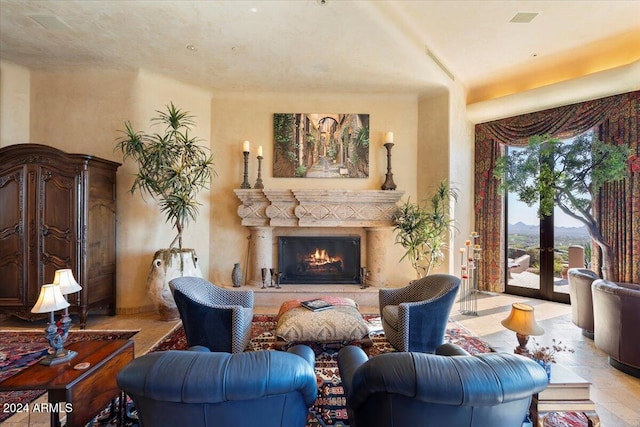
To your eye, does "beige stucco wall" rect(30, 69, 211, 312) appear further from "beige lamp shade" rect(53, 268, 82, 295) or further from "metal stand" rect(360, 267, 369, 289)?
"metal stand" rect(360, 267, 369, 289)

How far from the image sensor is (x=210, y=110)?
201 inches

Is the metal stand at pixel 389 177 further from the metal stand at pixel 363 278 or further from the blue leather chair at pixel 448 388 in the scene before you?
the blue leather chair at pixel 448 388

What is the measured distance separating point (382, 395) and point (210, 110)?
5.25m

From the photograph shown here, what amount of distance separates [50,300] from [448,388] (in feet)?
7.97

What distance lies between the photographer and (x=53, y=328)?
185 cm

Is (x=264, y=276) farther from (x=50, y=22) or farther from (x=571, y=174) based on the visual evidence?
(x=571, y=174)

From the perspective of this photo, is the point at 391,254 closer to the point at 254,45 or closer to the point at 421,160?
the point at 421,160

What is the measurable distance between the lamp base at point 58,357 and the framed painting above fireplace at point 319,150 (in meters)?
3.74

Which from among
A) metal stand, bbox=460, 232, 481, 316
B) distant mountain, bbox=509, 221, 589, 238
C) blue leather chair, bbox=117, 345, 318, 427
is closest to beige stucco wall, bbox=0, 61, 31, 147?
blue leather chair, bbox=117, 345, 318, 427

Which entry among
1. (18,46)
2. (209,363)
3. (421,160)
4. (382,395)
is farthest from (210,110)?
(382,395)

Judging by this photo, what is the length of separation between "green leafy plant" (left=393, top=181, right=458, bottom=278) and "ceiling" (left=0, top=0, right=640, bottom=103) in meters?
1.98

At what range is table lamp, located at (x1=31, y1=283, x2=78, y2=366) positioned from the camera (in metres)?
1.80

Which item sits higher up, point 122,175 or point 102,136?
point 102,136

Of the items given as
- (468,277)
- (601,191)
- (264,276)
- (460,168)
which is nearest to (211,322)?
(264,276)
